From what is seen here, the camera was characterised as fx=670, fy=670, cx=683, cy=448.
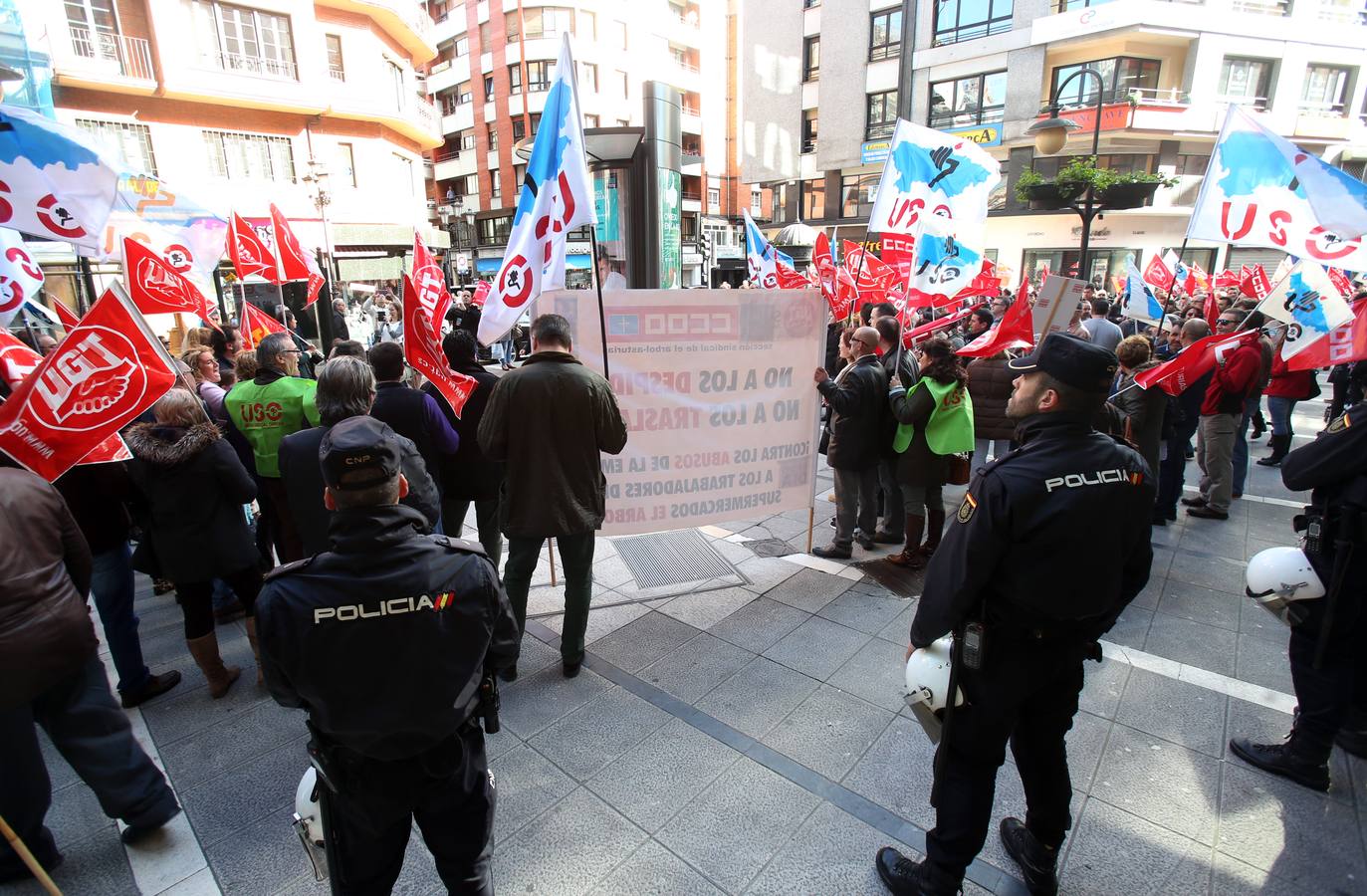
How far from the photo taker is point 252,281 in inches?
713

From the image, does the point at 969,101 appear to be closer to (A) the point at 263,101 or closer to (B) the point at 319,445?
(A) the point at 263,101

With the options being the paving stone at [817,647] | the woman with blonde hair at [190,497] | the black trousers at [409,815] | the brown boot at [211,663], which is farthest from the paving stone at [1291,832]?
the brown boot at [211,663]

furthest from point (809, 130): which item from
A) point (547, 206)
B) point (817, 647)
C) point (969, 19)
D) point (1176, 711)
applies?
point (1176, 711)

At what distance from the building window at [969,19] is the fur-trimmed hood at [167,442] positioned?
31030 millimetres

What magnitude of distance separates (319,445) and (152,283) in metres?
4.63

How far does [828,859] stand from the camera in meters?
2.73

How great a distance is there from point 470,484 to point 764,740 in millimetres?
2537

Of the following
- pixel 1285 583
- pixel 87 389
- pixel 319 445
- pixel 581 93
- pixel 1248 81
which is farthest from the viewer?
pixel 581 93

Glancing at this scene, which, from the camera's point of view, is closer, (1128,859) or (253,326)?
(1128,859)

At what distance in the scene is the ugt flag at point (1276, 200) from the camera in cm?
407

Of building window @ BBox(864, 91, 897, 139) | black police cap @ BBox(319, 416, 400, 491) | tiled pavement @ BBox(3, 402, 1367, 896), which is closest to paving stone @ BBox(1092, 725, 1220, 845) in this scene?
tiled pavement @ BBox(3, 402, 1367, 896)

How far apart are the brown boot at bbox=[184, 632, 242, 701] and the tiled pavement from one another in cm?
9

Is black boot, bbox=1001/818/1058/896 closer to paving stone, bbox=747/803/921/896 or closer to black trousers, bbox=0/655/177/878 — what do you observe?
paving stone, bbox=747/803/921/896

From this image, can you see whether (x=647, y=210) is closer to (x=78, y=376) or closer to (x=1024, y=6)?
(x=78, y=376)
